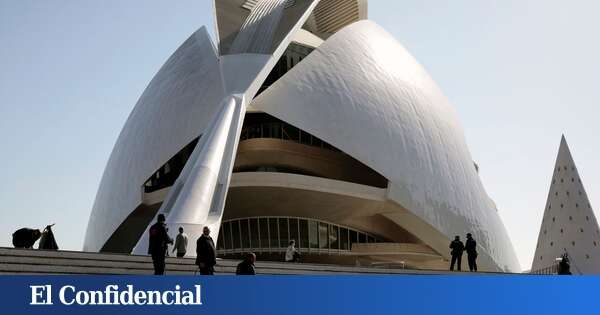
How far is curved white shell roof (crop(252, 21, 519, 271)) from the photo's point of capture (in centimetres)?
2772

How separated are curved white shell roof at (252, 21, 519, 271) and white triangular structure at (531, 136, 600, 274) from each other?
5.57ft

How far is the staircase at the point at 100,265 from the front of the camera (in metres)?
11.5

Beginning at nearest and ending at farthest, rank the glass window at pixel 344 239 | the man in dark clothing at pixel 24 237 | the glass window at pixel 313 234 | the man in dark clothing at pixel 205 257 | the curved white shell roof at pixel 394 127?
the man in dark clothing at pixel 205 257 → the man in dark clothing at pixel 24 237 → the curved white shell roof at pixel 394 127 → the glass window at pixel 313 234 → the glass window at pixel 344 239

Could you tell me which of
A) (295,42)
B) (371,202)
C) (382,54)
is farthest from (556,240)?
(295,42)

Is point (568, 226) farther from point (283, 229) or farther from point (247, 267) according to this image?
point (247, 267)

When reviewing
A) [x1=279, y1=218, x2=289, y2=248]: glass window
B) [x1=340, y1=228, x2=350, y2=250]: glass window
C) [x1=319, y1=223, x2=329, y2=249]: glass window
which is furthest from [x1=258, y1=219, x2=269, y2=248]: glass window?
[x1=340, y1=228, x2=350, y2=250]: glass window

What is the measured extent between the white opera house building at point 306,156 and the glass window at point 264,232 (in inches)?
2.0

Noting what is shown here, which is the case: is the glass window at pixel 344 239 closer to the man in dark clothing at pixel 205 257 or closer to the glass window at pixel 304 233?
the glass window at pixel 304 233

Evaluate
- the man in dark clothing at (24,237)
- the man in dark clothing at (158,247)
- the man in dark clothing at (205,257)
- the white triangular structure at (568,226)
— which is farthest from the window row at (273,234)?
the man in dark clothing at (205,257)

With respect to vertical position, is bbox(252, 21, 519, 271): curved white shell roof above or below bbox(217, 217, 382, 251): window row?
above

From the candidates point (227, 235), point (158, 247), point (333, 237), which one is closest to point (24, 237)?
point (158, 247)

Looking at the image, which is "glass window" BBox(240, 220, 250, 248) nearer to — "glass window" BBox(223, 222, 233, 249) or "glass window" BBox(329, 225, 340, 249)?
"glass window" BBox(223, 222, 233, 249)

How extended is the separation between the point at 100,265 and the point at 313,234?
16986 millimetres

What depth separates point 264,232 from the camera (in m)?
29.0
